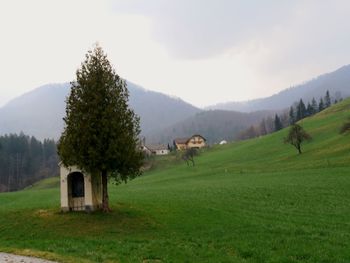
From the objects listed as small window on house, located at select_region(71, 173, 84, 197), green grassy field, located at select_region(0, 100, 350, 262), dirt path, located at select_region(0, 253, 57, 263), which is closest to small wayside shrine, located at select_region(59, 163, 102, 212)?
small window on house, located at select_region(71, 173, 84, 197)

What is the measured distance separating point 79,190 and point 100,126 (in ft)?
20.7

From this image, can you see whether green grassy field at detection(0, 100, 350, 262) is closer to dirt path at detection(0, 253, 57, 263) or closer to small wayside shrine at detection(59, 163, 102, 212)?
dirt path at detection(0, 253, 57, 263)

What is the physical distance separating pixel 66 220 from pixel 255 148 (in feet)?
313

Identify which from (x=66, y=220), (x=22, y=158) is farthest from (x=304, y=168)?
(x=22, y=158)

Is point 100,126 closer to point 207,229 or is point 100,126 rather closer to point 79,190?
point 79,190

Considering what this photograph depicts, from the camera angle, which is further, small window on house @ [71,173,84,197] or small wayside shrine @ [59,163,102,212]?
small window on house @ [71,173,84,197]

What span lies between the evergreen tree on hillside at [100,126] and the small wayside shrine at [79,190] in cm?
114

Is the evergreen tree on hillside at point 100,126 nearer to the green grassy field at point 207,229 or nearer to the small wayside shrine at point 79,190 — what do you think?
the small wayside shrine at point 79,190

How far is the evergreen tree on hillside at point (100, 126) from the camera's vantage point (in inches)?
1181

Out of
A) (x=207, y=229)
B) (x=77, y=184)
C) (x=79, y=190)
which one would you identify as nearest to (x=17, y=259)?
(x=207, y=229)

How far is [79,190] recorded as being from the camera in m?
33.8

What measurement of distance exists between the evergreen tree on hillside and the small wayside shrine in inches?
45.0

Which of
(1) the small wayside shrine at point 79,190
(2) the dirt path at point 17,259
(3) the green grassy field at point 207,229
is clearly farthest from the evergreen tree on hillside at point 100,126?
(2) the dirt path at point 17,259

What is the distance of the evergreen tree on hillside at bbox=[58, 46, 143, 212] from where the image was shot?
3000 centimetres
